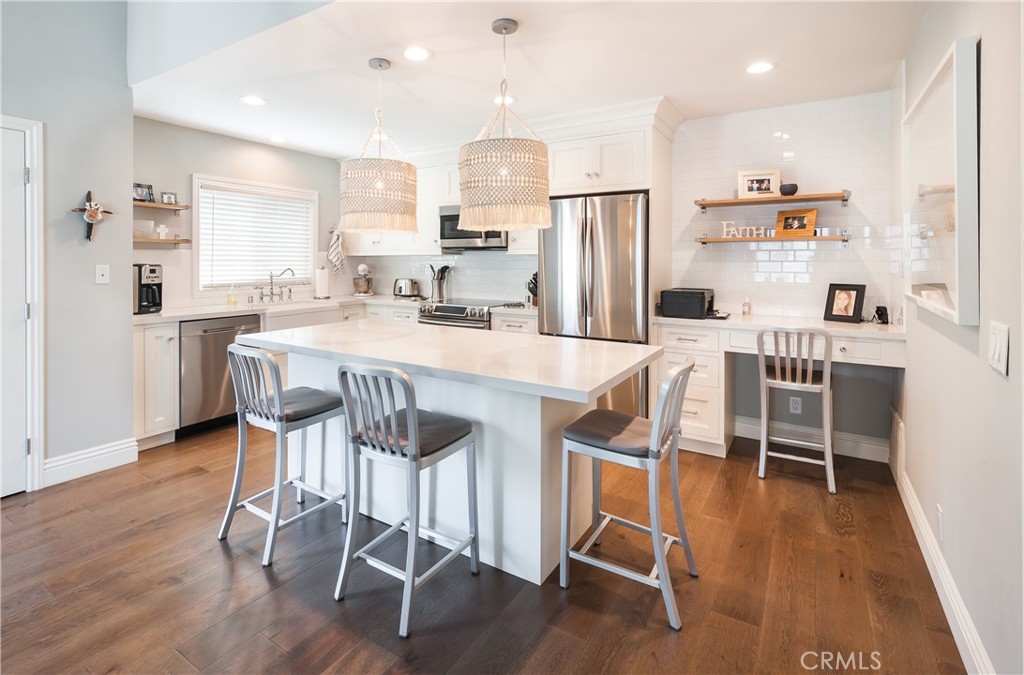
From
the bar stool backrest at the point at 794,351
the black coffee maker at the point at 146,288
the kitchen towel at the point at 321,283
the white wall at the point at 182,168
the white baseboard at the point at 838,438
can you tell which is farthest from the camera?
the kitchen towel at the point at 321,283

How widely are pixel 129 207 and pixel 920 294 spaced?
4.52 metres

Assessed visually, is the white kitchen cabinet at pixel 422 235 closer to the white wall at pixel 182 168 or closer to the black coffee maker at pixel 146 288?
the white wall at pixel 182 168

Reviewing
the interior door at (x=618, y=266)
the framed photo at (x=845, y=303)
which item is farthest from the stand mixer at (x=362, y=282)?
the framed photo at (x=845, y=303)

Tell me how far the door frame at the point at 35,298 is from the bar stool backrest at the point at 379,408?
235 centimetres

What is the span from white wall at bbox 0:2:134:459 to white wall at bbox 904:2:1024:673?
433 centimetres

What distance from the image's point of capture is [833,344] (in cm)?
321

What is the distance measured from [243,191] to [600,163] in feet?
10.9

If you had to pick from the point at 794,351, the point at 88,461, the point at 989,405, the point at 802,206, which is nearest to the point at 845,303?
the point at 794,351

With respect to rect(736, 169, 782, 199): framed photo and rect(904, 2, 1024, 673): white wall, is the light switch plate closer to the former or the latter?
rect(904, 2, 1024, 673): white wall

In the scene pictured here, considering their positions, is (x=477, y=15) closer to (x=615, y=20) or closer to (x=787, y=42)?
(x=615, y=20)

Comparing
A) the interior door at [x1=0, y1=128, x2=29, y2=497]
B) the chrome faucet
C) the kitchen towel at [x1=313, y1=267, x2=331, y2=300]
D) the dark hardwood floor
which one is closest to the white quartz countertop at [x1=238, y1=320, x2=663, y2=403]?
the dark hardwood floor

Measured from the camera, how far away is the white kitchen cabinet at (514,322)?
14.3ft

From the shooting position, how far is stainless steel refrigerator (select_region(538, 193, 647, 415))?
145 inches

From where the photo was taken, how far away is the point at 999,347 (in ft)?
4.64
